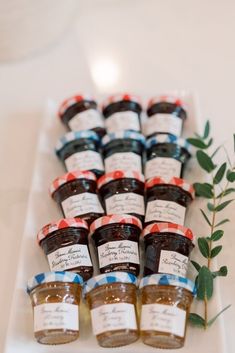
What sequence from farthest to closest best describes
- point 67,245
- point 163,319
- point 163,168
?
1. point 163,168
2. point 67,245
3. point 163,319

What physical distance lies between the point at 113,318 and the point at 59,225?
165 millimetres

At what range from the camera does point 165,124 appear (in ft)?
3.27

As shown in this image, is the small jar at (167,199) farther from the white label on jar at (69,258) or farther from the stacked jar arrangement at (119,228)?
the white label on jar at (69,258)

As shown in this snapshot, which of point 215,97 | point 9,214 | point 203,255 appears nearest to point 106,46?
point 215,97

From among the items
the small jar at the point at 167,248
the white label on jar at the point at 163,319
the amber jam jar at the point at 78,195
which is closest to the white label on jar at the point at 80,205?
the amber jam jar at the point at 78,195

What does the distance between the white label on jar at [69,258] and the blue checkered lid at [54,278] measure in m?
0.04

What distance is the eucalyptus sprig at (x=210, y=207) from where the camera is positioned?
0.78m

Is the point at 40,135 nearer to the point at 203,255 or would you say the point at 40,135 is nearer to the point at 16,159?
the point at 16,159

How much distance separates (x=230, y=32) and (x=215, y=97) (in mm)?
219

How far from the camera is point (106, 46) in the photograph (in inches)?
50.1

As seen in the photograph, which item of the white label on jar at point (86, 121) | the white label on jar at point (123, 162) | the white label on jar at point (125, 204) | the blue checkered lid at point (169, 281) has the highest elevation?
the white label on jar at point (86, 121)

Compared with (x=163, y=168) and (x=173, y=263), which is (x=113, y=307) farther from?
(x=163, y=168)

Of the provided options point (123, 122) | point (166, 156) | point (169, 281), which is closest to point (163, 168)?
point (166, 156)

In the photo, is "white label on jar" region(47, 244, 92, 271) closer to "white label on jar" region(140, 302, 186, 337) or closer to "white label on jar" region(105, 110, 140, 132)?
"white label on jar" region(140, 302, 186, 337)
